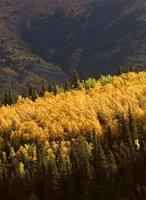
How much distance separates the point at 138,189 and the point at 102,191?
10644mm

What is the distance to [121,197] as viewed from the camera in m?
199

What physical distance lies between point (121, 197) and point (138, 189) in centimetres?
554

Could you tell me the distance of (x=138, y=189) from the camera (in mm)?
198625

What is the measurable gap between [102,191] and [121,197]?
19.3 ft

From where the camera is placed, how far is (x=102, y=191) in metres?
200
